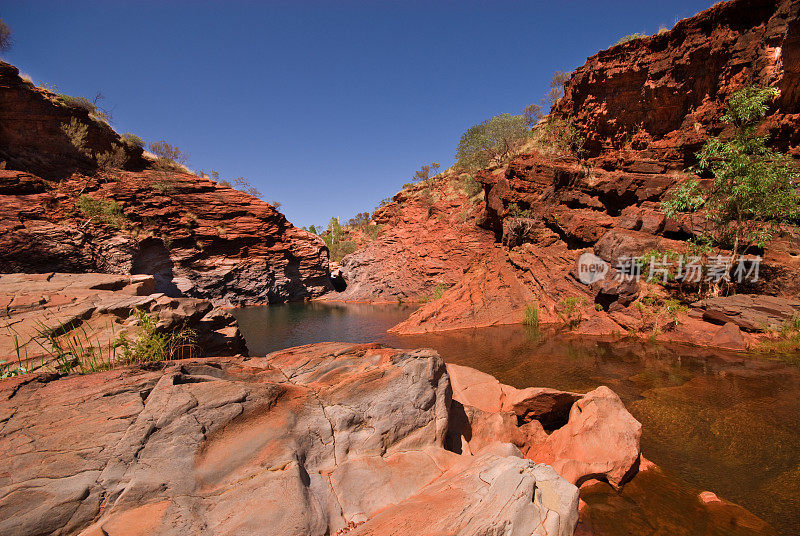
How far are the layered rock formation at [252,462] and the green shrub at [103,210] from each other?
29.6m

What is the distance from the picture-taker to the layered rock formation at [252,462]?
7.38ft

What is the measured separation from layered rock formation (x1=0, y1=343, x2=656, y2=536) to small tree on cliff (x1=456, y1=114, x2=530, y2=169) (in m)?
31.6

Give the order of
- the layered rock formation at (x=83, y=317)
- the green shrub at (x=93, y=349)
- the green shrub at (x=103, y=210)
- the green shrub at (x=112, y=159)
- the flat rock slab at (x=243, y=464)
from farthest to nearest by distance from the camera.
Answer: the green shrub at (x=112, y=159) → the green shrub at (x=103, y=210) → the layered rock formation at (x=83, y=317) → the green shrub at (x=93, y=349) → the flat rock slab at (x=243, y=464)

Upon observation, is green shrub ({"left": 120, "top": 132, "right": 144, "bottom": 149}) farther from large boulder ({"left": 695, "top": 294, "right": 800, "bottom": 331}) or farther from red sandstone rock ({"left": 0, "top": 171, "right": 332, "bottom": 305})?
large boulder ({"left": 695, "top": 294, "right": 800, "bottom": 331})

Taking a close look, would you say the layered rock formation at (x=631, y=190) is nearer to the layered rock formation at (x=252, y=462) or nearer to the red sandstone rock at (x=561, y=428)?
the red sandstone rock at (x=561, y=428)

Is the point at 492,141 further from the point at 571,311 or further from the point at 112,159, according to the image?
the point at 112,159

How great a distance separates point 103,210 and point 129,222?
2.08 meters

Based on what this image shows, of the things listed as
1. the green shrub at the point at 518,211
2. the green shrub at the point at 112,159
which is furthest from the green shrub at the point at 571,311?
the green shrub at the point at 112,159

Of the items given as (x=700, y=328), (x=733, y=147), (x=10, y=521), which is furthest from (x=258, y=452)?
(x=733, y=147)

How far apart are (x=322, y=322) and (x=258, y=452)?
1971 cm

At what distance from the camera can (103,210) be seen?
80.5ft

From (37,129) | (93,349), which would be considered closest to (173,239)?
(37,129)

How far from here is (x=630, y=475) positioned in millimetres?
4371

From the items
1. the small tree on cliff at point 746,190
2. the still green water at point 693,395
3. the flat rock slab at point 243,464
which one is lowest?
the still green water at point 693,395
